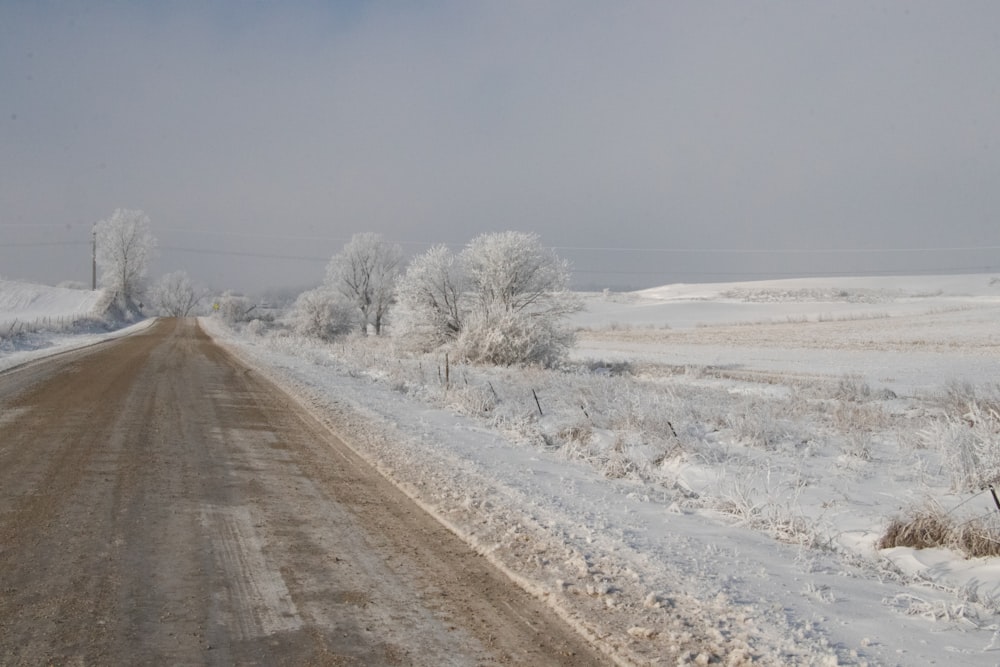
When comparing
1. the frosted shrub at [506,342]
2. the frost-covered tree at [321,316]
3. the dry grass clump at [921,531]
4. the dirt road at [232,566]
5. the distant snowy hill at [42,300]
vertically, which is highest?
the distant snowy hill at [42,300]

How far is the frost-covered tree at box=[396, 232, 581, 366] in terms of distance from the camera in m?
31.7

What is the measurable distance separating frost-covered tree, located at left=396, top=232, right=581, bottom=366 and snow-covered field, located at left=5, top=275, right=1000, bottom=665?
1183 centimetres

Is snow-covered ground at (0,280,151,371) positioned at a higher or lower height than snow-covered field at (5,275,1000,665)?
higher

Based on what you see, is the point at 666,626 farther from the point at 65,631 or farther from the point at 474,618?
the point at 65,631

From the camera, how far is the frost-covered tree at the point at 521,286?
30.0 m

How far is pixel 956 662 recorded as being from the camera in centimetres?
387

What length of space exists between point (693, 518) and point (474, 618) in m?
3.53

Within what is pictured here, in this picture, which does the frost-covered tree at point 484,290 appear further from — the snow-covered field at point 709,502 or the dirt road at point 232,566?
the dirt road at point 232,566

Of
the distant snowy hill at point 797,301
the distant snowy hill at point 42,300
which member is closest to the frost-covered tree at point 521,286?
the distant snowy hill at point 797,301

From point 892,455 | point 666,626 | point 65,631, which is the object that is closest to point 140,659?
point 65,631

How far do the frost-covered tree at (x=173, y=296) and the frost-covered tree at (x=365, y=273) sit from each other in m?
73.7

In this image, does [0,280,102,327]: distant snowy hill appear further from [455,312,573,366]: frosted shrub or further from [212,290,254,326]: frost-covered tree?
[455,312,573,366]: frosted shrub

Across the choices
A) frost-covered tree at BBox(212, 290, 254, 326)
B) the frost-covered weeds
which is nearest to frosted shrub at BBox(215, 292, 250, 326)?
frost-covered tree at BBox(212, 290, 254, 326)

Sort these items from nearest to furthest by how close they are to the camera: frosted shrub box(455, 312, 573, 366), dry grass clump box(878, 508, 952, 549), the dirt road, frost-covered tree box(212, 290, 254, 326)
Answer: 1. the dirt road
2. dry grass clump box(878, 508, 952, 549)
3. frosted shrub box(455, 312, 573, 366)
4. frost-covered tree box(212, 290, 254, 326)
